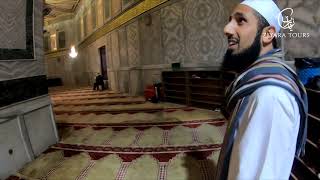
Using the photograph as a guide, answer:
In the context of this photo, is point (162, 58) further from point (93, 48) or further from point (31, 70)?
point (93, 48)

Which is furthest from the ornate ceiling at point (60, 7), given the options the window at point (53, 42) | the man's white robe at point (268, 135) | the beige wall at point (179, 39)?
the man's white robe at point (268, 135)

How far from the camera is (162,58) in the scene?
8.09 m

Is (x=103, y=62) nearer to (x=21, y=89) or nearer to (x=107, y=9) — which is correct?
(x=107, y=9)

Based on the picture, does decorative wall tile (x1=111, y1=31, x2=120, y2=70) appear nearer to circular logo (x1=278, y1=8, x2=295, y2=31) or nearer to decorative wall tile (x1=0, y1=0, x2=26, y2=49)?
decorative wall tile (x1=0, y1=0, x2=26, y2=49)

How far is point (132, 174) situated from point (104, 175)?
12.0 inches

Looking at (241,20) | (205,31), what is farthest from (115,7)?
(241,20)

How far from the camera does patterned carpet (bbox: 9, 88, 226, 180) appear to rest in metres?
2.98

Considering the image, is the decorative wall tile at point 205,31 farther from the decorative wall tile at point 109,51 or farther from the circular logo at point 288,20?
the decorative wall tile at point 109,51

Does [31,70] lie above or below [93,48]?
below

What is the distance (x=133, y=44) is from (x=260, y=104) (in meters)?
8.97

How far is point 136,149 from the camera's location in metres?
3.67

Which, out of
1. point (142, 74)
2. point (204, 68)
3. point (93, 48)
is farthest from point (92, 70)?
point (204, 68)

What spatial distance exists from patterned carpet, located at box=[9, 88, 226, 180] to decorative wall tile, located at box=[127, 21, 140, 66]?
159 inches

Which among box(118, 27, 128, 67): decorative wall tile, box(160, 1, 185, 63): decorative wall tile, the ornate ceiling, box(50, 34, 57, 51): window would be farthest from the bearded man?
box(50, 34, 57, 51): window
